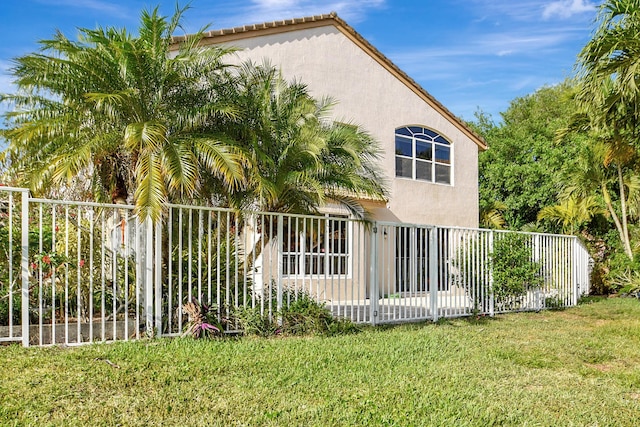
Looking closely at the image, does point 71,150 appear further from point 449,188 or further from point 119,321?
point 449,188

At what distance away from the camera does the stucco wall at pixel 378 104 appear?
16727 millimetres

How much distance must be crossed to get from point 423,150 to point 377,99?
306 cm

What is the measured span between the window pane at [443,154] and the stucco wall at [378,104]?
0.24 metres

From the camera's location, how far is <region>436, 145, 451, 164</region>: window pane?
21.1 m

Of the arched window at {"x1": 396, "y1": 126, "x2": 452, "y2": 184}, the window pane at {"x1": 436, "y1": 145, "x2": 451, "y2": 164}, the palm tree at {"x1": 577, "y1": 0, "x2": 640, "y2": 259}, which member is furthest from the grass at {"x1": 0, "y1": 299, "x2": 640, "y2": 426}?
the window pane at {"x1": 436, "y1": 145, "x2": 451, "y2": 164}

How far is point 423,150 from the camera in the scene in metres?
20.6

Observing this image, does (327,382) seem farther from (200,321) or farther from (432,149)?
(432,149)

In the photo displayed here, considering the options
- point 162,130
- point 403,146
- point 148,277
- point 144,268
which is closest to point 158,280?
point 148,277

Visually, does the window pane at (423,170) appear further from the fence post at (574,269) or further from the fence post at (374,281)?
the fence post at (374,281)

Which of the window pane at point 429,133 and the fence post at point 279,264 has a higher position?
the window pane at point 429,133

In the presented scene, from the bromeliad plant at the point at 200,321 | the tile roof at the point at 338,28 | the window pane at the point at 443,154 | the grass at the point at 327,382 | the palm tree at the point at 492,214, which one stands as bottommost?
the grass at the point at 327,382

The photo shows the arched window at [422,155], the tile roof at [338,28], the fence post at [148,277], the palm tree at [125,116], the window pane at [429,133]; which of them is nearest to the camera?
the palm tree at [125,116]

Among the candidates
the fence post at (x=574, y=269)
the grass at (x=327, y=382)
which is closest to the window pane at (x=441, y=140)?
the fence post at (x=574, y=269)

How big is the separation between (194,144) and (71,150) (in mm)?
2009
